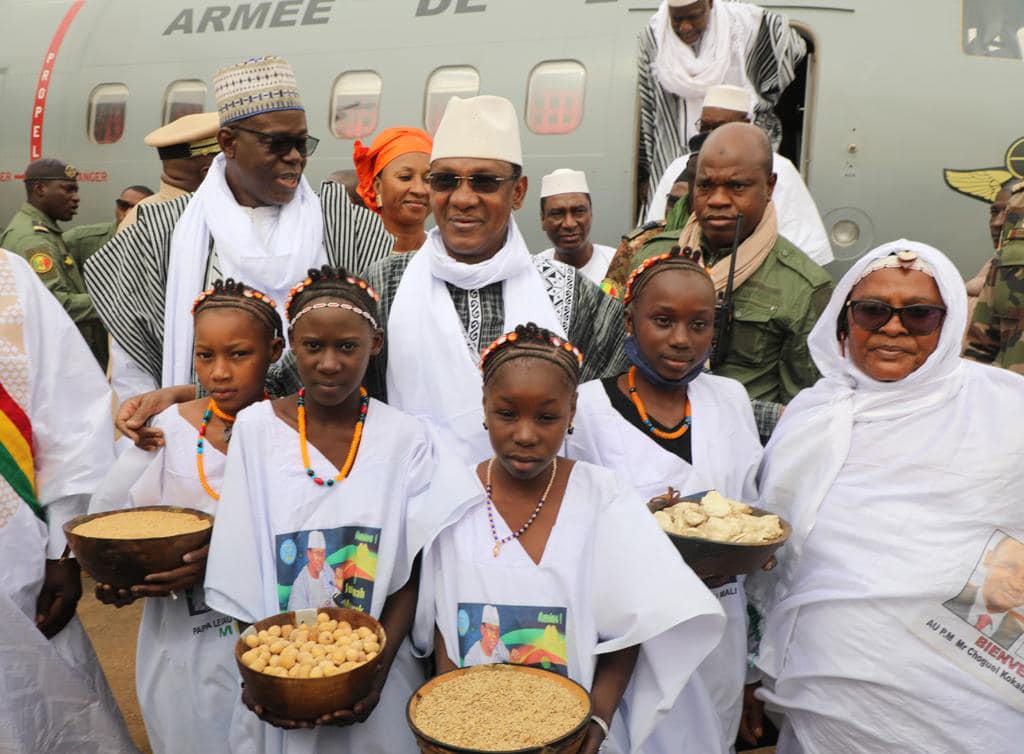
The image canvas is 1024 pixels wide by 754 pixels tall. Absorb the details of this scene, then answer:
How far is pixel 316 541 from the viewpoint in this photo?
2504mm

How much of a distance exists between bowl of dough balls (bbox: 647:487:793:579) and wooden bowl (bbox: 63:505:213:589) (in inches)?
48.6

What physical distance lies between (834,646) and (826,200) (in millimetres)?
5123

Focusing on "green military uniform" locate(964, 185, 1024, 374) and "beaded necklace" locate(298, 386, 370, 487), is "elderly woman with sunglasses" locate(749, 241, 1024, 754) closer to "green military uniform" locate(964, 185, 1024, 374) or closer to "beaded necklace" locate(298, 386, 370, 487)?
"beaded necklace" locate(298, 386, 370, 487)

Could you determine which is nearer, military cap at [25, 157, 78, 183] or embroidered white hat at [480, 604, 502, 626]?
embroidered white hat at [480, 604, 502, 626]

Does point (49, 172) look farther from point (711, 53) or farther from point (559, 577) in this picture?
point (559, 577)

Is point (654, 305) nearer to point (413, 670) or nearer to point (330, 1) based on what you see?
point (413, 670)

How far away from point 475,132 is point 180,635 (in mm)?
1717

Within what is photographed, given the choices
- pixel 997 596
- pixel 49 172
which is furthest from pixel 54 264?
pixel 997 596

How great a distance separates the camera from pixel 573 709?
79.9 inches

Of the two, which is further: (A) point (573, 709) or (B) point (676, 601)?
(B) point (676, 601)

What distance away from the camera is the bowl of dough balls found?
90.8 inches

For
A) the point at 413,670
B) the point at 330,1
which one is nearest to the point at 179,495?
the point at 413,670

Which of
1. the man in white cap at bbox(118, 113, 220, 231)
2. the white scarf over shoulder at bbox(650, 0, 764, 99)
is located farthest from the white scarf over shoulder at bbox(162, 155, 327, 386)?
the white scarf over shoulder at bbox(650, 0, 764, 99)

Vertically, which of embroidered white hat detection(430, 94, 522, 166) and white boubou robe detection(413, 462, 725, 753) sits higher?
embroidered white hat detection(430, 94, 522, 166)
